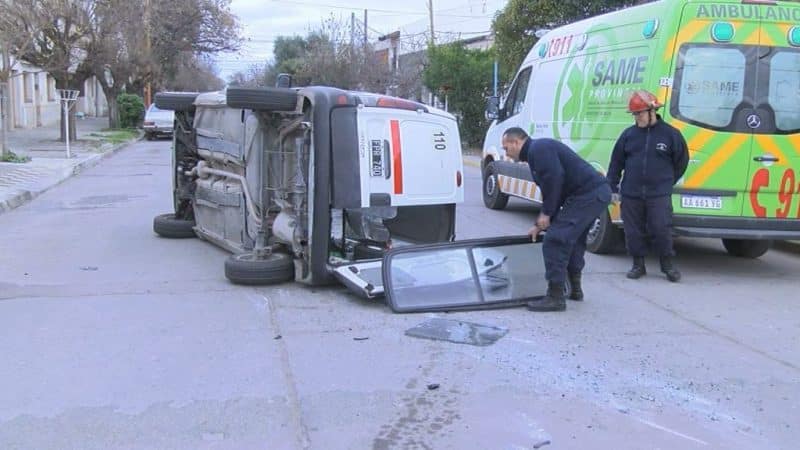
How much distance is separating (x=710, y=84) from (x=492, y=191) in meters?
5.26

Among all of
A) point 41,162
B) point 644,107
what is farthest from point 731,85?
point 41,162

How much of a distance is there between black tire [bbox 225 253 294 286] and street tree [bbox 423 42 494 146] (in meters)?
18.9

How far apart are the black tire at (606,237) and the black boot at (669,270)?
1.04m

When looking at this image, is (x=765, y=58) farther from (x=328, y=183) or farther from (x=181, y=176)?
(x=181, y=176)

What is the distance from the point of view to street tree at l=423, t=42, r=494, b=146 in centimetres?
2516

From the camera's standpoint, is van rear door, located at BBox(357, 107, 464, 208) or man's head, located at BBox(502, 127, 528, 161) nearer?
man's head, located at BBox(502, 127, 528, 161)

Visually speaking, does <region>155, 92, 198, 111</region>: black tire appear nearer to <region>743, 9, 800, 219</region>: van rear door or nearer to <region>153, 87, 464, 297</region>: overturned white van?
<region>153, 87, 464, 297</region>: overturned white van

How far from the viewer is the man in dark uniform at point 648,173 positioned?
24.4 ft

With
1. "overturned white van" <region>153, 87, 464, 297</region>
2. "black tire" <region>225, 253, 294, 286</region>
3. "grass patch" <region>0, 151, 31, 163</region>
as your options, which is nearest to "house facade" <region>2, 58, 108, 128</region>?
"grass patch" <region>0, 151, 31, 163</region>

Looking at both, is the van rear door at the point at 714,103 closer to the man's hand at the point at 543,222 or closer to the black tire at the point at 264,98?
the man's hand at the point at 543,222

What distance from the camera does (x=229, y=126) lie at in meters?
8.36

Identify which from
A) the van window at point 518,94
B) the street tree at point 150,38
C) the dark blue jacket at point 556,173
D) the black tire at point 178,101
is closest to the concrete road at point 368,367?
the dark blue jacket at point 556,173

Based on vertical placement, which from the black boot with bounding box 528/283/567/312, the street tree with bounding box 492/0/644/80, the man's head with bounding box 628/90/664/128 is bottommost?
the black boot with bounding box 528/283/567/312

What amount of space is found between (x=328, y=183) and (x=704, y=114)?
3918 mm
